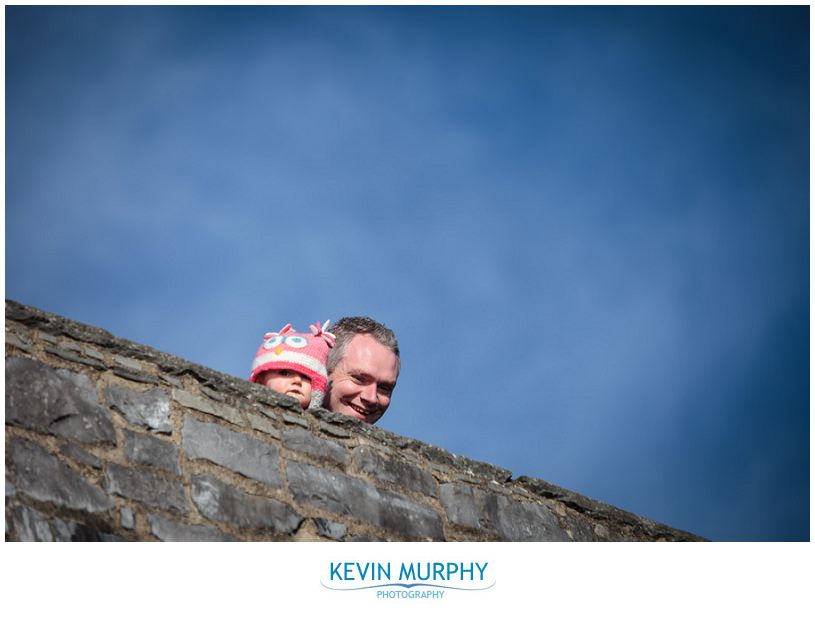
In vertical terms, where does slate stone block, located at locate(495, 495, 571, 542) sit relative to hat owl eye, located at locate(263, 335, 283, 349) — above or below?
below

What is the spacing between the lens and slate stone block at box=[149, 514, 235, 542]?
3.76 m

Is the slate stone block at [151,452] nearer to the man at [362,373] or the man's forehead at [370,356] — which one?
the man at [362,373]

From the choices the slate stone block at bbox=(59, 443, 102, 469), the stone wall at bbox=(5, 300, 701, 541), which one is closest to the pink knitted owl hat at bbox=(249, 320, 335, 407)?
the stone wall at bbox=(5, 300, 701, 541)

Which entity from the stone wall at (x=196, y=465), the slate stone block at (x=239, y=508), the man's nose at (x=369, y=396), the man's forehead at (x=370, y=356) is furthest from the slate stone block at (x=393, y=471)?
the man's forehead at (x=370, y=356)

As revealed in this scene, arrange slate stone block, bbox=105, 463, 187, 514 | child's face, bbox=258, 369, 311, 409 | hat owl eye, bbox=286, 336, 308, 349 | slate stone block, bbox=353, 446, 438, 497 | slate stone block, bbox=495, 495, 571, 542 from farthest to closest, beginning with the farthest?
hat owl eye, bbox=286, 336, 308, 349 < child's face, bbox=258, 369, 311, 409 < slate stone block, bbox=495, 495, 571, 542 < slate stone block, bbox=353, 446, 438, 497 < slate stone block, bbox=105, 463, 187, 514

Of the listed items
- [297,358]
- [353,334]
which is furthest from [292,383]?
[353,334]

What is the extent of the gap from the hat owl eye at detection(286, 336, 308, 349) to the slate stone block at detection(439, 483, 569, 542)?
1548mm

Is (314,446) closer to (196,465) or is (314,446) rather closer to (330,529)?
(330,529)

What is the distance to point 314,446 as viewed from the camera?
458 centimetres

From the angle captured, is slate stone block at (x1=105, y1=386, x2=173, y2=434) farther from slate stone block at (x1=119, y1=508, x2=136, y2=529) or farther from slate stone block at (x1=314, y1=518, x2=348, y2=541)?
slate stone block at (x1=314, y1=518, x2=348, y2=541)

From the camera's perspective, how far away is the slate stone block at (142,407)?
408 cm
